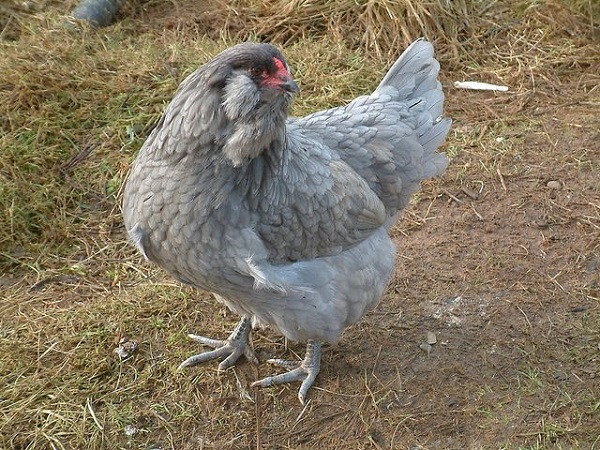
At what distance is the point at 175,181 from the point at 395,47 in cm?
379

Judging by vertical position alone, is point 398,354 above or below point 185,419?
below

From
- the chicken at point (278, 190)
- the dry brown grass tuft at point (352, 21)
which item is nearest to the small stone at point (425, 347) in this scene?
the chicken at point (278, 190)

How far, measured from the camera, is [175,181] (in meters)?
2.79

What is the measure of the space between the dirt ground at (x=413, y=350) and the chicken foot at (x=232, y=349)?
0.18 feet

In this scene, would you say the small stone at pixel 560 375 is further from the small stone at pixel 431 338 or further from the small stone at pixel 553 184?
the small stone at pixel 553 184

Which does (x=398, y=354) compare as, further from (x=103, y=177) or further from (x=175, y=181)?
(x=103, y=177)

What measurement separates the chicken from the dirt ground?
0.74ft

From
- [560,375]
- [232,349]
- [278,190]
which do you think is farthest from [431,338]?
[278,190]

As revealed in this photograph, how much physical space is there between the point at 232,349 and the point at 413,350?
104 cm

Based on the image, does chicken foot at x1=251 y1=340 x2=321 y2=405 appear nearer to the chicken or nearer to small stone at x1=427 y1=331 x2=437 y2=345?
the chicken

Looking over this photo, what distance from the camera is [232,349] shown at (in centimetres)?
388

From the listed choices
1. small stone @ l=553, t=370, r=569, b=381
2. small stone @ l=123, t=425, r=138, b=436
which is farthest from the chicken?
small stone @ l=553, t=370, r=569, b=381

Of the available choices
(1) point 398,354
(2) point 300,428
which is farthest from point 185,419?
(1) point 398,354

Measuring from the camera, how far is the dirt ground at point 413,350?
3.52 metres
